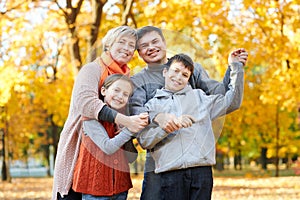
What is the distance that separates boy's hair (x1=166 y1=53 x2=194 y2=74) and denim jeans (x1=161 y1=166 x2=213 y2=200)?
0.60m

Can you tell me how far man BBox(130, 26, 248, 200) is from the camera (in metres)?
3.56

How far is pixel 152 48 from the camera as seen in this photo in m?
3.65

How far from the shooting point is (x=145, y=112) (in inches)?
136

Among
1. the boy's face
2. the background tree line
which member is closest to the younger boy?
the boy's face

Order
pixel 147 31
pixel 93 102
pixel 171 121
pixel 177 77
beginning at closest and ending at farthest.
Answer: pixel 171 121 → pixel 177 77 → pixel 93 102 → pixel 147 31

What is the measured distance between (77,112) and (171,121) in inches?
28.8

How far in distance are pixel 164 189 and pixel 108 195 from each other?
41 centimetres

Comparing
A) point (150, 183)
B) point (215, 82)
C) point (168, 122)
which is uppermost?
point (215, 82)

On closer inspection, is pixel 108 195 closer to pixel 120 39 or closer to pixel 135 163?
pixel 135 163

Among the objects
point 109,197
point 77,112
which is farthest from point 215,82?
point 109,197

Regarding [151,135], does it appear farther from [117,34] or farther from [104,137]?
[117,34]

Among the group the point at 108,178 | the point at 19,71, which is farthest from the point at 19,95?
the point at 108,178

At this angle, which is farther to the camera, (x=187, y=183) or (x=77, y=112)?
(x=77, y=112)

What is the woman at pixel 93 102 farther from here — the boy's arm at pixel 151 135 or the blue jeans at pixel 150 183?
the blue jeans at pixel 150 183
